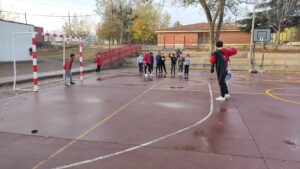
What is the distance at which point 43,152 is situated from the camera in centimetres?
464

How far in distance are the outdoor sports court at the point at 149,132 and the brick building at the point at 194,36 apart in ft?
97.5

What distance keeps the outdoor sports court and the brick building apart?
29720mm

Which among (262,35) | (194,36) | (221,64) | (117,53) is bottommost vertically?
(221,64)

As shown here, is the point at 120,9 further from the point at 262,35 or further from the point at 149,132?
the point at 149,132

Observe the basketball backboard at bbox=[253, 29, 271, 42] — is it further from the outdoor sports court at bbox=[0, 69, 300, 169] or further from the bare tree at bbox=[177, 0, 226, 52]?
the outdoor sports court at bbox=[0, 69, 300, 169]

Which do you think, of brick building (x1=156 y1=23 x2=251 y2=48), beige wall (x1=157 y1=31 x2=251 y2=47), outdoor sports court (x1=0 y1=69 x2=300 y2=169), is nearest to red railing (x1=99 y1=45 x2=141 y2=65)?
brick building (x1=156 y1=23 x2=251 y2=48)

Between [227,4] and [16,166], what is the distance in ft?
91.4

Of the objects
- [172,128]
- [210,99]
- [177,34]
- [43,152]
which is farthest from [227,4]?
[43,152]

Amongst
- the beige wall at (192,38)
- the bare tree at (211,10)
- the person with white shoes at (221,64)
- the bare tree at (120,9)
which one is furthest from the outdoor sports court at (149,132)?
the bare tree at (120,9)

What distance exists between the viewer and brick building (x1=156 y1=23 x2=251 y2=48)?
125 ft

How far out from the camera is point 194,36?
1555 inches

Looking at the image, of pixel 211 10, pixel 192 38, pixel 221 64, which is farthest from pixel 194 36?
pixel 221 64

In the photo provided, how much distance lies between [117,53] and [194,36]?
16732 millimetres

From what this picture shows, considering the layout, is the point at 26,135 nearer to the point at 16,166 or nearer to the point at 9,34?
the point at 16,166
